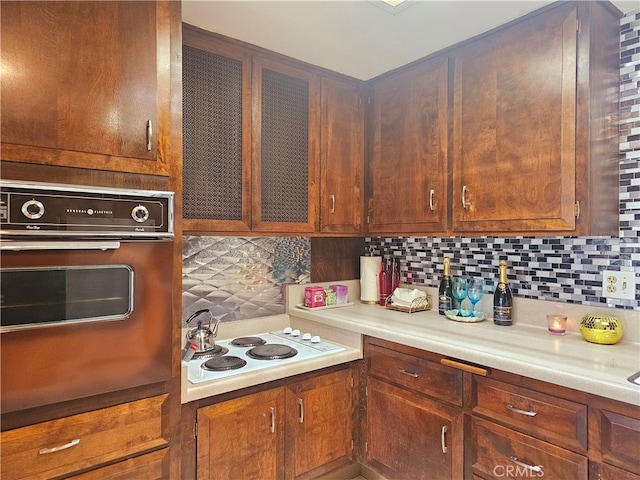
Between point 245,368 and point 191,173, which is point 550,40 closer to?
point 191,173

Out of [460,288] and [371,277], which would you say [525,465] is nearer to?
[460,288]

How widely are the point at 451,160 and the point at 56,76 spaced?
1648mm

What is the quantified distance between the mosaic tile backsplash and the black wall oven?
163cm

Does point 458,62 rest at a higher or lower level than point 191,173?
higher

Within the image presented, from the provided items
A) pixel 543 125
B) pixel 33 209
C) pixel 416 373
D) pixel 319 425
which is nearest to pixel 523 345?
pixel 416 373

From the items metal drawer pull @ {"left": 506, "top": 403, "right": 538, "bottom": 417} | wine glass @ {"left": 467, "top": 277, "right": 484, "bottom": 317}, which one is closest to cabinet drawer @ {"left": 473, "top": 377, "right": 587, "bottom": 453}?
metal drawer pull @ {"left": 506, "top": 403, "right": 538, "bottom": 417}

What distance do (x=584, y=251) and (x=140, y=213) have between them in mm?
1850

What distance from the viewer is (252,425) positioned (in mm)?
1677

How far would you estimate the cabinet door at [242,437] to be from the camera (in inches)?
61.3

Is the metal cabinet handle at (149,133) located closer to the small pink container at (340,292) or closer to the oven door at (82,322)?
the oven door at (82,322)

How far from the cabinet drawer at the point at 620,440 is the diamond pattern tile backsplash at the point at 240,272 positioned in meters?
1.65

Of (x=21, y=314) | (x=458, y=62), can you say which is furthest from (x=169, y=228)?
(x=458, y=62)

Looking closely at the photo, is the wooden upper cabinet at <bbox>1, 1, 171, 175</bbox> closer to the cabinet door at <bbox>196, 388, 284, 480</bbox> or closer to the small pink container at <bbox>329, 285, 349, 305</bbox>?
the cabinet door at <bbox>196, 388, 284, 480</bbox>

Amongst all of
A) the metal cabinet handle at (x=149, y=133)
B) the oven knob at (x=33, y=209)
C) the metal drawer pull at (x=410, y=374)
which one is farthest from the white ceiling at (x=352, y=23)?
the metal drawer pull at (x=410, y=374)
